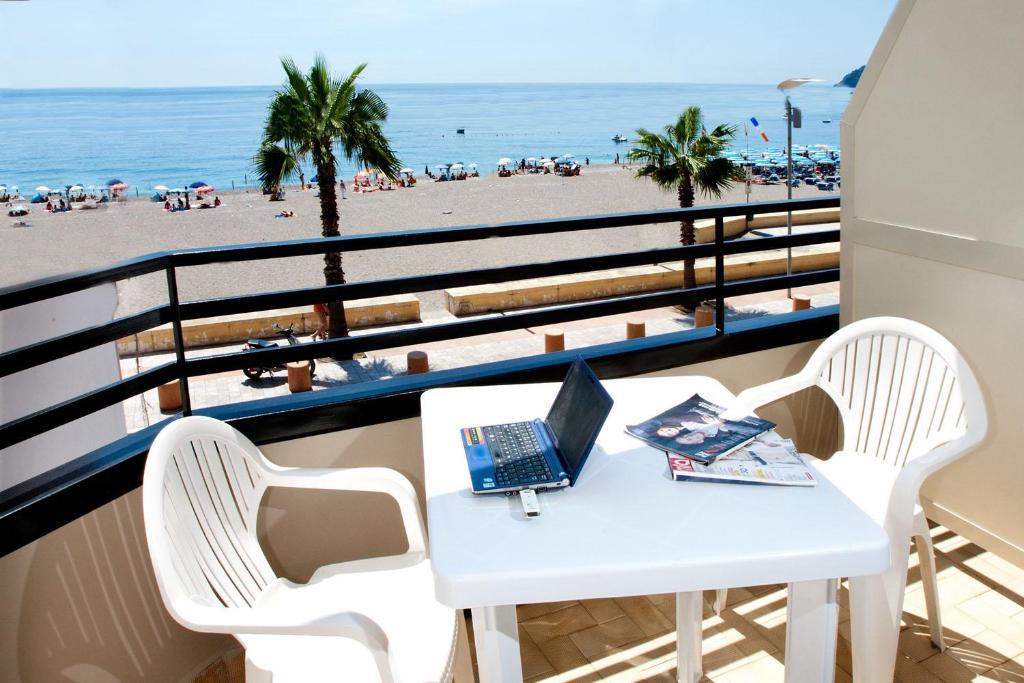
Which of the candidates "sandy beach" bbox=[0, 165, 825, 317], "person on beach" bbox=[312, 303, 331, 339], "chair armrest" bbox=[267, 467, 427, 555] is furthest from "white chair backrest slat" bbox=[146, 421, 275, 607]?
"sandy beach" bbox=[0, 165, 825, 317]

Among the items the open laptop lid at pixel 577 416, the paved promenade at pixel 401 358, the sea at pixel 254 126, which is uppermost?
the sea at pixel 254 126

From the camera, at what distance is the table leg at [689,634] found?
1858 millimetres

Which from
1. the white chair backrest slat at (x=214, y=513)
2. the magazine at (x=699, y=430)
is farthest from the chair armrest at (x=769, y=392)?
the white chair backrest slat at (x=214, y=513)

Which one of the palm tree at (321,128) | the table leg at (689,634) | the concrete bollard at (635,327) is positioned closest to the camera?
the table leg at (689,634)

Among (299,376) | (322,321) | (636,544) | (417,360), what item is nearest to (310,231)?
(322,321)

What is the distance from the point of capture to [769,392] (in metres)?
2.05

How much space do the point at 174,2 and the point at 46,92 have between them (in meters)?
11.7

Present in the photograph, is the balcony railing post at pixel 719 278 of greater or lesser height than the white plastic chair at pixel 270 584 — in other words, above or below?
above

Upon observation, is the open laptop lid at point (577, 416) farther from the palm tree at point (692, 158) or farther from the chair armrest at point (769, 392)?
the palm tree at point (692, 158)

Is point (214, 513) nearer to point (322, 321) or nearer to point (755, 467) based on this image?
point (755, 467)

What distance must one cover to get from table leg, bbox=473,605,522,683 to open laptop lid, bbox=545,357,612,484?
0.26m

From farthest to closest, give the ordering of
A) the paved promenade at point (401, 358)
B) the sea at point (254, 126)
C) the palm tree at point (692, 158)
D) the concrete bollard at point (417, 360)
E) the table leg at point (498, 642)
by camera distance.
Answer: the sea at point (254, 126)
the palm tree at point (692, 158)
the paved promenade at point (401, 358)
the concrete bollard at point (417, 360)
the table leg at point (498, 642)

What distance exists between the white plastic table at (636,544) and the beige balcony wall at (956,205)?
1210mm

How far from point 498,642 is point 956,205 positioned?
5.93 ft
